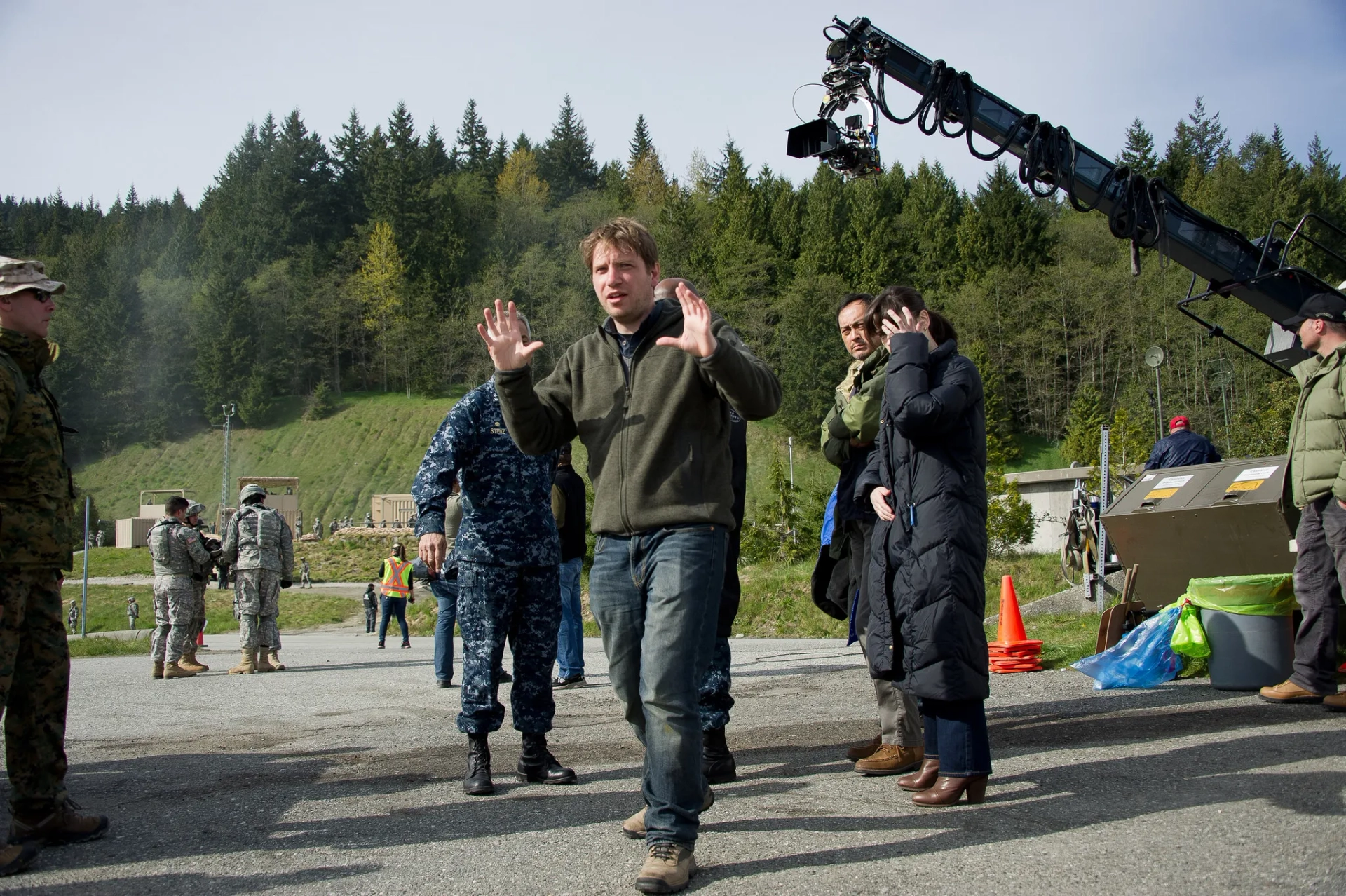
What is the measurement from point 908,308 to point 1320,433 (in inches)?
123

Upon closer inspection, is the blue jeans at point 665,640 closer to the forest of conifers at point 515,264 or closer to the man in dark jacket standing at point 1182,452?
the man in dark jacket standing at point 1182,452

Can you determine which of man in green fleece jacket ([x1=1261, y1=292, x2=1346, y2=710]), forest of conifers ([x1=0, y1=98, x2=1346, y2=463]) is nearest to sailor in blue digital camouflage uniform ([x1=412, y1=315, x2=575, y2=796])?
man in green fleece jacket ([x1=1261, y1=292, x2=1346, y2=710])

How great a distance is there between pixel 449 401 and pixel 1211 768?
98756 mm

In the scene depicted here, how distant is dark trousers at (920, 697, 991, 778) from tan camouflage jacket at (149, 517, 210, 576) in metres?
9.64

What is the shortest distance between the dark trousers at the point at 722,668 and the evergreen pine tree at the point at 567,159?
388 feet

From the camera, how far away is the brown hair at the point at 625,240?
356cm

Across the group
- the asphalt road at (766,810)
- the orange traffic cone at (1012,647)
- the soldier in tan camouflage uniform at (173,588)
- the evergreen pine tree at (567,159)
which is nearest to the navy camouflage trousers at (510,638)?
the asphalt road at (766,810)

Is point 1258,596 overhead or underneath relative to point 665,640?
underneath

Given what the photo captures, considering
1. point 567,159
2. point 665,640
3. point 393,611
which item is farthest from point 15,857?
point 567,159

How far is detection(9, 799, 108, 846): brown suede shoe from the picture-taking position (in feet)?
12.1

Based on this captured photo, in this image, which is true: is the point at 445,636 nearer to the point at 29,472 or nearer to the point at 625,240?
the point at 29,472

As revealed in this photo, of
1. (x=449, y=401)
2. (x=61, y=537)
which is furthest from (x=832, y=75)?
(x=449, y=401)

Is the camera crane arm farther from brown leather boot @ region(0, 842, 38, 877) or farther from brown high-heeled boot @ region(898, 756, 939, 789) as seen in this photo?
brown leather boot @ region(0, 842, 38, 877)

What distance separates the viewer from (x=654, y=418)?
11.1 feet
